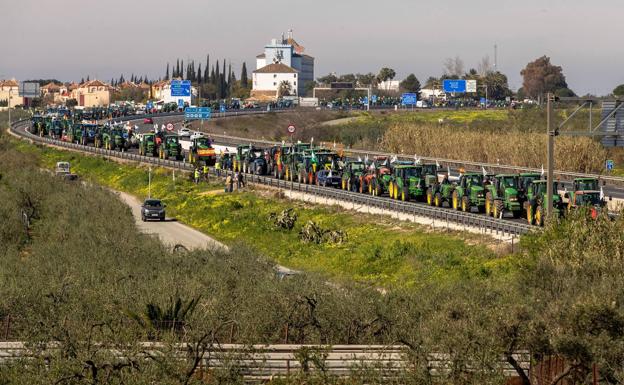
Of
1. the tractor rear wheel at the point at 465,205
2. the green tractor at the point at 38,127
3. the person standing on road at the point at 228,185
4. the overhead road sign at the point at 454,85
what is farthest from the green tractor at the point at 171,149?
the overhead road sign at the point at 454,85

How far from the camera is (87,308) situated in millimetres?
31422

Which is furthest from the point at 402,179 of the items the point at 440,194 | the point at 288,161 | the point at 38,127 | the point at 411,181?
the point at 38,127

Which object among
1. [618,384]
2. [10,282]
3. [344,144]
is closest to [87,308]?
[10,282]

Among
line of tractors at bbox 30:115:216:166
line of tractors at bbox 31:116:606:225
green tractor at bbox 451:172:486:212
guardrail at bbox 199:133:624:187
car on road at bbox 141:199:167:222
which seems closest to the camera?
line of tractors at bbox 31:116:606:225

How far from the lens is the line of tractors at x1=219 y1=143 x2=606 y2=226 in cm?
5059

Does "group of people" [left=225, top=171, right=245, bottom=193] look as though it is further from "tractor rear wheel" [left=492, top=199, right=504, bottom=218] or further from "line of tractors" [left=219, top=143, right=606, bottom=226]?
"tractor rear wheel" [left=492, top=199, right=504, bottom=218]

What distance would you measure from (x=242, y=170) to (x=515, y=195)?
115ft

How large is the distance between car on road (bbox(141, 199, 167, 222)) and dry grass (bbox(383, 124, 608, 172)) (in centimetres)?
2982

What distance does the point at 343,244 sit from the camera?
55.6 metres

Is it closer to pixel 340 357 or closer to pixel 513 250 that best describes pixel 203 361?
pixel 340 357

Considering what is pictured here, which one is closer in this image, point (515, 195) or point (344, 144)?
point (515, 195)

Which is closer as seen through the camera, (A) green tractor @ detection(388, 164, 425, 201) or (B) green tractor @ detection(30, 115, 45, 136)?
(A) green tractor @ detection(388, 164, 425, 201)

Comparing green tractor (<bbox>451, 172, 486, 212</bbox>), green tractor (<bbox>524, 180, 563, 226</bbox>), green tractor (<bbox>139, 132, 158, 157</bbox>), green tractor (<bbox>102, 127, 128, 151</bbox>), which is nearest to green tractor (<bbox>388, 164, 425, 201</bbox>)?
green tractor (<bbox>451, 172, 486, 212</bbox>)

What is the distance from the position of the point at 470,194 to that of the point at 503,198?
3.09m
